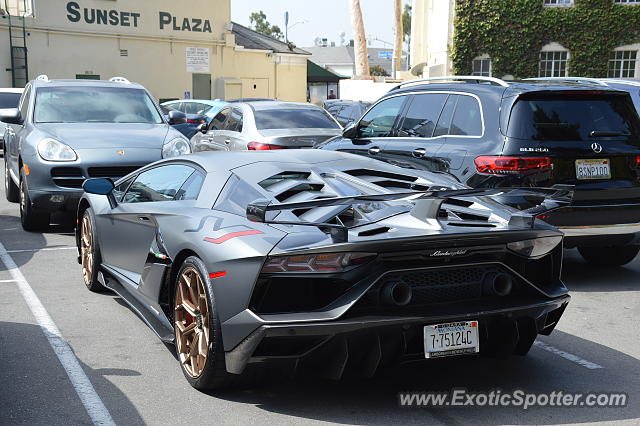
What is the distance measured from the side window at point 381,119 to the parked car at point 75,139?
2377 mm

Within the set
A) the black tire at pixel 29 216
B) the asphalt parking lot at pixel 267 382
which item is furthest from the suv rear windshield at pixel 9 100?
the asphalt parking lot at pixel 267 382

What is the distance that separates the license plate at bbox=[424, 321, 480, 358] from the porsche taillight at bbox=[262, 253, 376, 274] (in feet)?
1.85

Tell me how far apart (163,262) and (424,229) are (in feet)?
6.20

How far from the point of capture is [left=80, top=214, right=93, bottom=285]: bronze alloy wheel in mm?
7023

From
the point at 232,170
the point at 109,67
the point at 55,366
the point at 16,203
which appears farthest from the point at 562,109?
the point at 109,67

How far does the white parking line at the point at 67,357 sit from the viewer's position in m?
4.36

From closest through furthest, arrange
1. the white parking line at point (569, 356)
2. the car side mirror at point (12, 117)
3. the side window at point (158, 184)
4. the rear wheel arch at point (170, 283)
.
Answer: the rear wheel arch at point (170, 283)
the white parking line at point (569, 356)
the side window at point (158, 184)
the car side mirror at point (12, 117)

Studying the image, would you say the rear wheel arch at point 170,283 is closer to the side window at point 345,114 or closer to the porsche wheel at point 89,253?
the porsche wheel at point 89,253

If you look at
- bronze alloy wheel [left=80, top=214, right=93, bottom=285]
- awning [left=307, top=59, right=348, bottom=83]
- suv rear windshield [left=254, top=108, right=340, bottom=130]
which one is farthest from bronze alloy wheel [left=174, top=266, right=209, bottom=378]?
awning [left=307, top=59, right=348, bottom=83]

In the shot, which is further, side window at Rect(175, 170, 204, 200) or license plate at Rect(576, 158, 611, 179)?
license plate at Rect(576, 158, 611, 179)

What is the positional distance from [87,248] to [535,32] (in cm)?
2946

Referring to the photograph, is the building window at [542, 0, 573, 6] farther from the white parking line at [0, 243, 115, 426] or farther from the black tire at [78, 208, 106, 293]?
the white parking line at [0, 243, 115, 426]

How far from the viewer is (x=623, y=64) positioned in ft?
108

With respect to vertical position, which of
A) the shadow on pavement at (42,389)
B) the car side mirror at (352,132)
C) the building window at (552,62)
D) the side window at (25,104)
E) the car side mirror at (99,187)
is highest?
the building window at (552,62)
